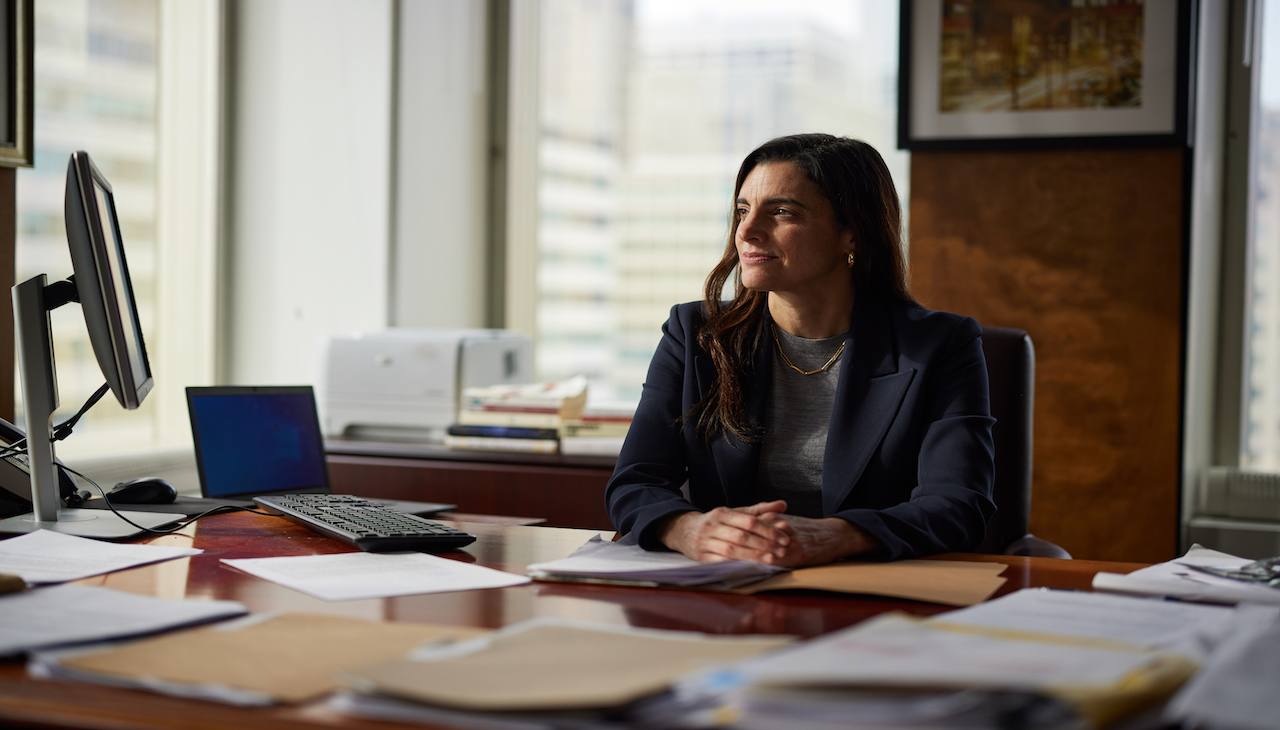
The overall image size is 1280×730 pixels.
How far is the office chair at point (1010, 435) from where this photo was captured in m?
1.88

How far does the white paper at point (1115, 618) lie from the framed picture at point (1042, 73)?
1.89 meters

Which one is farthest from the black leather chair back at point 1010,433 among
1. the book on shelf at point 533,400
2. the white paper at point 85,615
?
the white paper at point 85,615

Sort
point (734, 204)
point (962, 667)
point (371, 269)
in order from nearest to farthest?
point (962, 667), point (734, 204), point (371, 269)

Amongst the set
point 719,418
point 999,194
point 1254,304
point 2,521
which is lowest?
point 2,521

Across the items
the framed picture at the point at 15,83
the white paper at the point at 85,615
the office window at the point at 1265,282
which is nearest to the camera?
the white paper at the point at 85,615

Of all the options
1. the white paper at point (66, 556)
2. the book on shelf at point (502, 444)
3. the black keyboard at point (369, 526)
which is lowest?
the book on shelf at point (502, 444)

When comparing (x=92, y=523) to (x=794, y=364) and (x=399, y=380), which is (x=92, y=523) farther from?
(x=399, y=380)

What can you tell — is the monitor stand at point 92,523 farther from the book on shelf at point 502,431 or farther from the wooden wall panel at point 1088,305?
the wooden wall panel at point 1088,305

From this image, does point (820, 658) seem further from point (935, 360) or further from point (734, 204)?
point (734, 204)

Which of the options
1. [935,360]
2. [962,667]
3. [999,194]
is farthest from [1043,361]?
[962,667]

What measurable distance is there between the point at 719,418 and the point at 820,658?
40.3 inches

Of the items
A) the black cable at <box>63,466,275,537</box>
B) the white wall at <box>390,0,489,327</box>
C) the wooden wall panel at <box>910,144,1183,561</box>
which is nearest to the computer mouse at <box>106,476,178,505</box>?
the black cable at <box>63,466,275,537</box>

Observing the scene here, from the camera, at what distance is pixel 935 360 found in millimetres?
1704

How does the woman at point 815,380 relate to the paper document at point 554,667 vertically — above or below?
above
